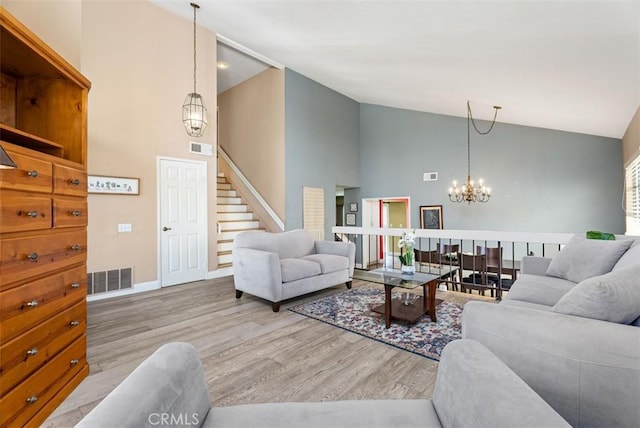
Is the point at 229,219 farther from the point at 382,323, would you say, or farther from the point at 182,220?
the point at 382,323

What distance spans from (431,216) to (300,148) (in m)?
3.61

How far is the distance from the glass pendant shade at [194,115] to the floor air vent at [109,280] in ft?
7.31

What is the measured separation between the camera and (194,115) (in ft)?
14.9

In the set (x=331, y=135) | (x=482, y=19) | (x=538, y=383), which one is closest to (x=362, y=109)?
(x=331, y=135)

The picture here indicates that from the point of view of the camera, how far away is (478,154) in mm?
6785

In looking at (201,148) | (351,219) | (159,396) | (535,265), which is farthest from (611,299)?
(351,219)

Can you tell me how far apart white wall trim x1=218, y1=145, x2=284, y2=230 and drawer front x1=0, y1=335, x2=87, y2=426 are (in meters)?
4.51

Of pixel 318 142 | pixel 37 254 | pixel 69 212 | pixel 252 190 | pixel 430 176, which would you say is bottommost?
pixel 37 254

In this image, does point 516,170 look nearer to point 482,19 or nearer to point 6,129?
point 482,19

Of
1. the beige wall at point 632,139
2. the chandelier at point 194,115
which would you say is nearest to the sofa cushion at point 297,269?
the chandelier at point 194,115

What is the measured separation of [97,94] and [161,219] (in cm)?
184

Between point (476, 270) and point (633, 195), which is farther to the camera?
point (476, 270)

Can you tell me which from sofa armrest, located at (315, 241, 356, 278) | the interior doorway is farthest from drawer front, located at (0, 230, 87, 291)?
the interior doorway

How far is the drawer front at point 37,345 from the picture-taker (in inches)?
55.5
